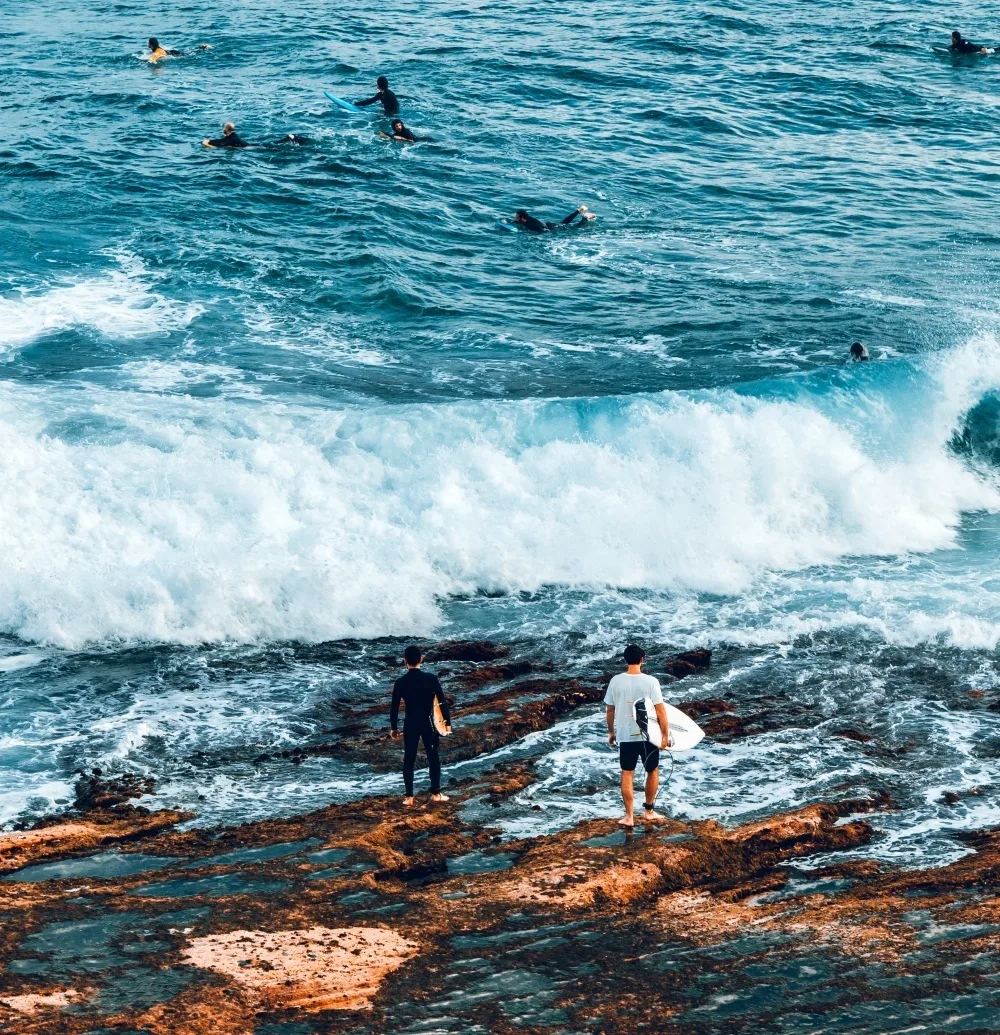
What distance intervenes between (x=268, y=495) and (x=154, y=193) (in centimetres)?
1213

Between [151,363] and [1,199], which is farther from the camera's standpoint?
[1,199]

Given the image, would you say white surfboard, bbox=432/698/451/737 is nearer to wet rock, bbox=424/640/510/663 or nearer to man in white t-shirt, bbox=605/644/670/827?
man in white t-shirt, bbox=605/644/670/827

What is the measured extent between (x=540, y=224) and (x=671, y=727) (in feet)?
52.1

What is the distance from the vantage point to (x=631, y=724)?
33.8 feet

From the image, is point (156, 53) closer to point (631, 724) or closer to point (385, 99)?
point (385, 99)

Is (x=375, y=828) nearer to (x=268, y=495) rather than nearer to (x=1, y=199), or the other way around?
(x=268, y=495)

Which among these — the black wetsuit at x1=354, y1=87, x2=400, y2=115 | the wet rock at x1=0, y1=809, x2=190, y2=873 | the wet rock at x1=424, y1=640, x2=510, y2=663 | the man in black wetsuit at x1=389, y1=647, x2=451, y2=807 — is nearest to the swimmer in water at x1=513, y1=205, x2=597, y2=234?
the black wetsuit at x1=354, y1=87, x2=400, y2=115

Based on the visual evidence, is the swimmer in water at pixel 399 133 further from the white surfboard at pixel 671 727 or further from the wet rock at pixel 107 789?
the wet rock at pixel 107 789

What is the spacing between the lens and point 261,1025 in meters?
7.73

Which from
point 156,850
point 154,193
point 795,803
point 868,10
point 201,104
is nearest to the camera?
point 156,850

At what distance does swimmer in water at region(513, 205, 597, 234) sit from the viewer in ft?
83.1

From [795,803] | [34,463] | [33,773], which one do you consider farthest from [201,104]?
[795,803]

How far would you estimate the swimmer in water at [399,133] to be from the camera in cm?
2891

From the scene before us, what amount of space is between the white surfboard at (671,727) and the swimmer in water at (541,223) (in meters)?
15.2
